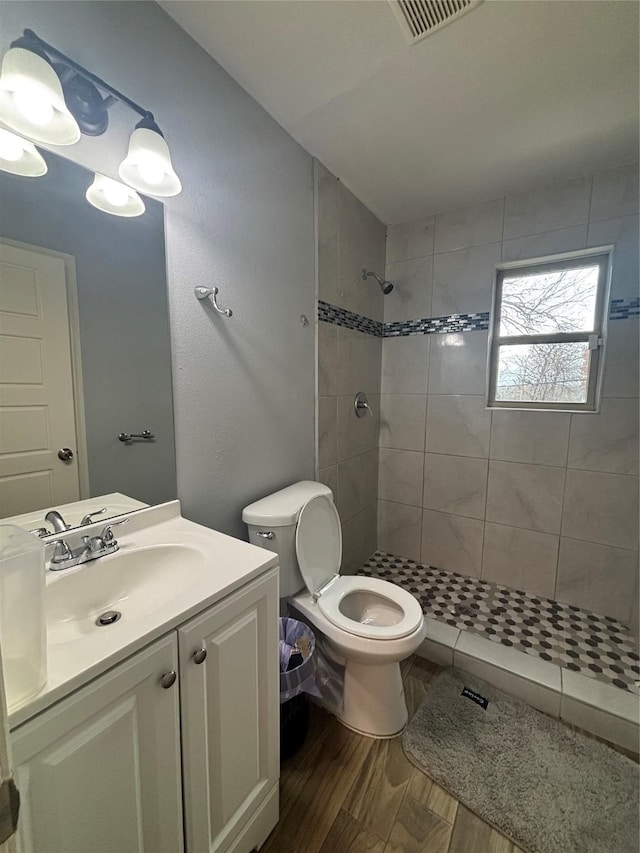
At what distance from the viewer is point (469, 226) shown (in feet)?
6.86

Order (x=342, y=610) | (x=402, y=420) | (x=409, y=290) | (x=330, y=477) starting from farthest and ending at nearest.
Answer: (x=402, y=420) → (x=409, y=290) → (x=330, y=477) → (x=342, y=610)

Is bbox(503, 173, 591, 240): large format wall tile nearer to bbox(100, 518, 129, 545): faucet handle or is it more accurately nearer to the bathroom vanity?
the bathroom vanity

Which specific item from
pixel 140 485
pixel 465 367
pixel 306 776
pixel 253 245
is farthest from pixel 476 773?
pixel 253 245

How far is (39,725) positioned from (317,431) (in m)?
1.45

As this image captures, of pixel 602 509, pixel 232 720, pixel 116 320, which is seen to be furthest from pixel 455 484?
pixel 116 320

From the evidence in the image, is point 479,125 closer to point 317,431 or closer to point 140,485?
point 317,431

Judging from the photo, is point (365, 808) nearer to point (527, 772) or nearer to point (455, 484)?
point (527, 772)

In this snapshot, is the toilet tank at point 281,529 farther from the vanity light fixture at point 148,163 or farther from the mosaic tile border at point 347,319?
the vanity light fixture at point 148,163

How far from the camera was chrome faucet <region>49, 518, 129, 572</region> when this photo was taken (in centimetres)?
87

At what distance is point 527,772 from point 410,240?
267 centimetres

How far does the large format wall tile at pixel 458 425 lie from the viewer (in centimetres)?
217

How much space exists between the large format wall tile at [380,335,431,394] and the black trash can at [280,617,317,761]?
5.30 ft

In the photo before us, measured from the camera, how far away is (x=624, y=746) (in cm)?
131

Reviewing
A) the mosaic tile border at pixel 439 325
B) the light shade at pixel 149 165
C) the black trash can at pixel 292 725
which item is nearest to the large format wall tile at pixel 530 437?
the mosaic tile border at pixel 439 325
